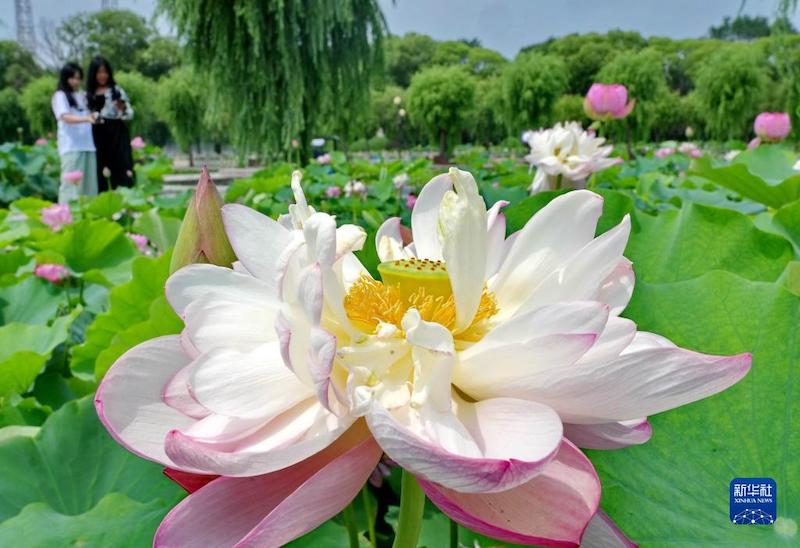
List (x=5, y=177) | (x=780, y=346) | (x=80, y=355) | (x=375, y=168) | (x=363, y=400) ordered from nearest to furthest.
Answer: (x=363, y=400) → (x=780, y=346) → (x=80, y=355) → (x=375, y=168) → (x=5, y=177)

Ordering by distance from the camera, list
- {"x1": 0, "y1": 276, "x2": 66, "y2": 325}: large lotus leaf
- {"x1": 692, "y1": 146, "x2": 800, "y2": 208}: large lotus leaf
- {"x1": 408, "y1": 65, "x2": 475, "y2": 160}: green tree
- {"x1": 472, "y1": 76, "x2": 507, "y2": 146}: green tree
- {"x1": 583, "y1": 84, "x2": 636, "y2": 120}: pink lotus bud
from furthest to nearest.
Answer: {"x1": 472, "y1": 76, "x2": 507, "y2": 146}: green tree, {"x1": 408, "y1": 65, "x2": 475, "y2": 160}: green tree, {"x1": 583, "y1": 84, "x2": 636, "y2": 120}: pink lotus bud, {"x1": 0, "y1": 276, "x2": 66, "y2": 325}: large lotus leaf, {"x1": 692, "y1": 146, "x2": 800, "y2": 208}: large lotus leaf

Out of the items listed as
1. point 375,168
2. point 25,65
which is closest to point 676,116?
point 375,168

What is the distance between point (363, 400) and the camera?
0.24 m

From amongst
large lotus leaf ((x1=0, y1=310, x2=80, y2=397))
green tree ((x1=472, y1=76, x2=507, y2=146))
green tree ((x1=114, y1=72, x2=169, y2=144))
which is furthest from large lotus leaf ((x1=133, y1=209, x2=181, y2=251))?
green tree ((x1=472, y1=76, x2=507, y2=146))

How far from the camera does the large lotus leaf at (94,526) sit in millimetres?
363

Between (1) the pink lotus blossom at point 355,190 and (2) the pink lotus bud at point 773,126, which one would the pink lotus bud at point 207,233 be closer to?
(1) the pink lotus blossom at point 355,190

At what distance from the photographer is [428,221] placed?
0.37 metres

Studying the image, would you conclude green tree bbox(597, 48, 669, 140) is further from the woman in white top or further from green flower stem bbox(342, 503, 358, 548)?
green flower stem bbox(342, 503, 358, 548)

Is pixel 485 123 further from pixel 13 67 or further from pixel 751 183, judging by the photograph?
pixel 751 183

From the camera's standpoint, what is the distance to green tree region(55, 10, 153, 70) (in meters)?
29.9

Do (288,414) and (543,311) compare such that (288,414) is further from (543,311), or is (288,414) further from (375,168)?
(375,168)

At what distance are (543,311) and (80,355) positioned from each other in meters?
0.83

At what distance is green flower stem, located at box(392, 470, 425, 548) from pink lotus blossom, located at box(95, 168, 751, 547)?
0.08 ft

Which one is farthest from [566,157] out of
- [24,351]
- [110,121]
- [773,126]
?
[110,121]
